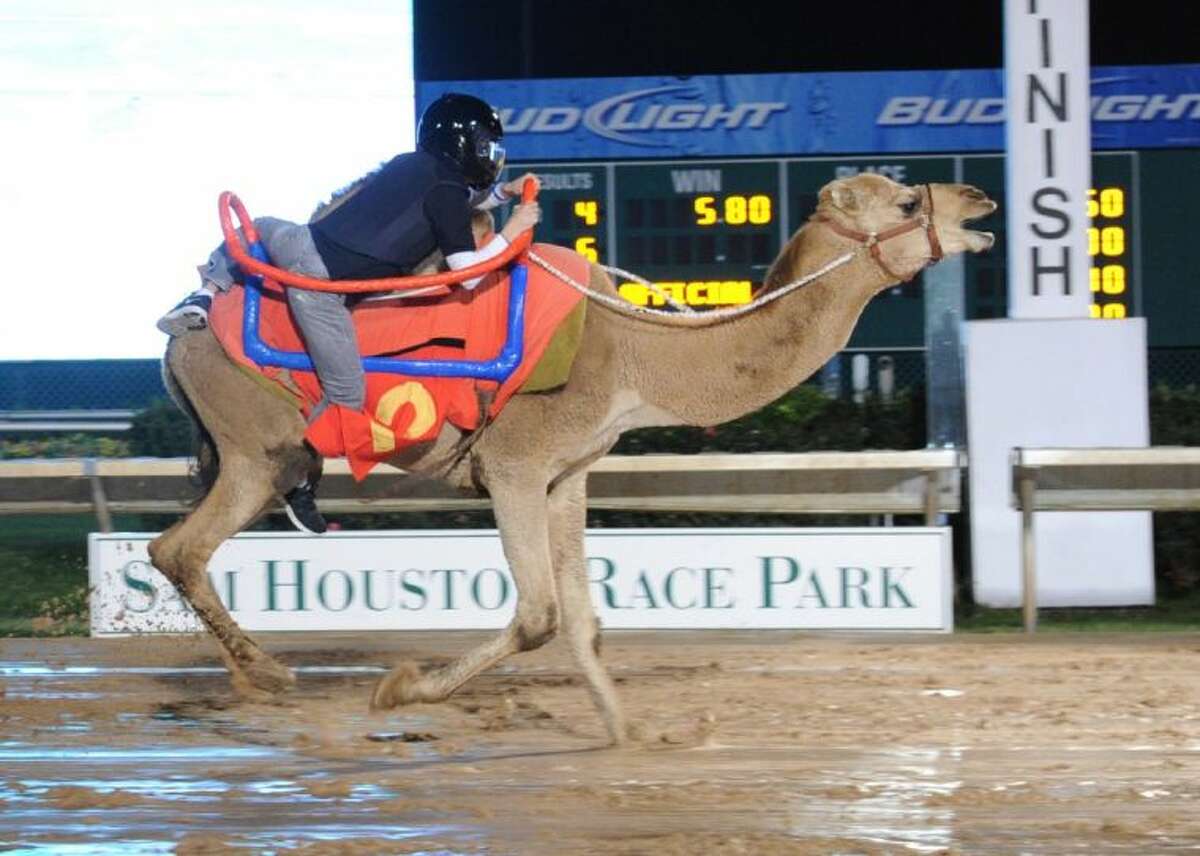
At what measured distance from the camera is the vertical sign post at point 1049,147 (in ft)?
31.0

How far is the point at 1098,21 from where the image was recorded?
17.2 metres

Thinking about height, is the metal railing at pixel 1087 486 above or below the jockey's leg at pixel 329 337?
below

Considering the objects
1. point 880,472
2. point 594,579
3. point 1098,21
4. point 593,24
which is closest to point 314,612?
point 594,579

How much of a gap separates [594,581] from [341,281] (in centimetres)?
312

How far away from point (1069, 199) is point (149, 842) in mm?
6396

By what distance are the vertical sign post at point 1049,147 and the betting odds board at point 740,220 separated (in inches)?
161

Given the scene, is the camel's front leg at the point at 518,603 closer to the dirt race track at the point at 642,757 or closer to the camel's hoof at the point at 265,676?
the dirt race track at the point at 642,757

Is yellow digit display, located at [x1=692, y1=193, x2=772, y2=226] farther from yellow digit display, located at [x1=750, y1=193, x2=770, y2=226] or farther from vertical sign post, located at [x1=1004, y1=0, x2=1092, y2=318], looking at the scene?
vertical sign post, located at [x1=1004, y1=0, x2=1092, y2=318]

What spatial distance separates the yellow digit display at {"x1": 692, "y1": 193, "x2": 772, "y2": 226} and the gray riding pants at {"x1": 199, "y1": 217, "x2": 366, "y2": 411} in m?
8.18

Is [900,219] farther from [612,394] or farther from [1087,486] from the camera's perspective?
[1087,486]

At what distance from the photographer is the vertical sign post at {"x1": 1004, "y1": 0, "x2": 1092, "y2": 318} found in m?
9.45

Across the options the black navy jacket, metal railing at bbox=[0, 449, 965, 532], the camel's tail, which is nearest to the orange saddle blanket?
the black navy jacket

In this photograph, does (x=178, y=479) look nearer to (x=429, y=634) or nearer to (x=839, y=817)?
(x=429, y=634)

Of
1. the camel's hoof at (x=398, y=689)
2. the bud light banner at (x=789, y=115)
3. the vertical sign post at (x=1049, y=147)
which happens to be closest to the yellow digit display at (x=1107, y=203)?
the bud light banner at (x=789, y=115)
